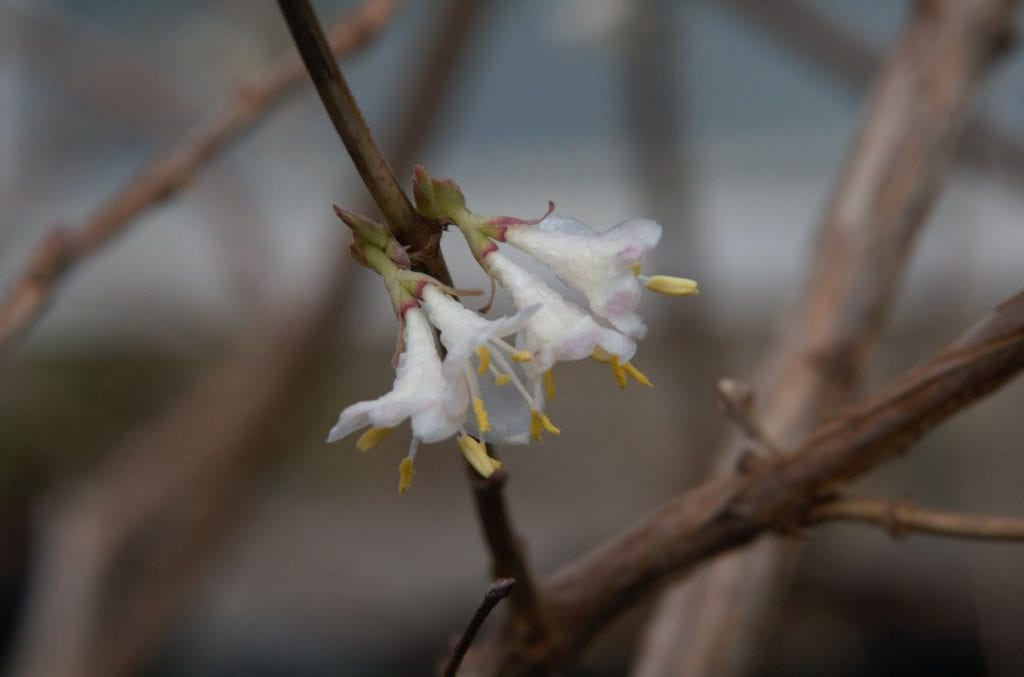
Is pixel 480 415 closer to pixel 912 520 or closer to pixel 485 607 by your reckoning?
pixel 485 607

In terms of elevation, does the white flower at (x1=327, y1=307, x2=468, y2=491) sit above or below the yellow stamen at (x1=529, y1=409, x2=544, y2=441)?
above

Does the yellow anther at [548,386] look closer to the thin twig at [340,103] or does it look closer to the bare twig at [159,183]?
the thin twig at [340,103]

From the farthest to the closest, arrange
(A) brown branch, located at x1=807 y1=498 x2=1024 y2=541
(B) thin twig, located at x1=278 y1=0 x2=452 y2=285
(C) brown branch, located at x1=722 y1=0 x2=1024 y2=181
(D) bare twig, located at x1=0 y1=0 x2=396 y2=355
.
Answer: (C) brown branch, located at x1=722 y1=0 x2=1024 y2=181 < (D) bare twig, located at x1=0 y1=0 x2=396 y2=355 < (A) brown branch, located at x1=807 y1=498 x2=1024 y2=541 < (B) thin twig, located at x1=278 y1=0 x2=452 y2=285

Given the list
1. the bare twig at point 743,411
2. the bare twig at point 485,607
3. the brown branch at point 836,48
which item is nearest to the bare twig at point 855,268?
the bare twig at point 743,411

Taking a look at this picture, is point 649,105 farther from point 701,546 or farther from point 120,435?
point 120,435

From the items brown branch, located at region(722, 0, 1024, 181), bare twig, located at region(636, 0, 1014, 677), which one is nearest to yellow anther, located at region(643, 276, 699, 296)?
bare twig, located at region(636, 0, 1014, 677)

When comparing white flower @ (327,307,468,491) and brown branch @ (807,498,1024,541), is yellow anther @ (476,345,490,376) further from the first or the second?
brown branch @ (807,498,1024,541)

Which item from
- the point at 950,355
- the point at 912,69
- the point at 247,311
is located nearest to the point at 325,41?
the point at 950,355
